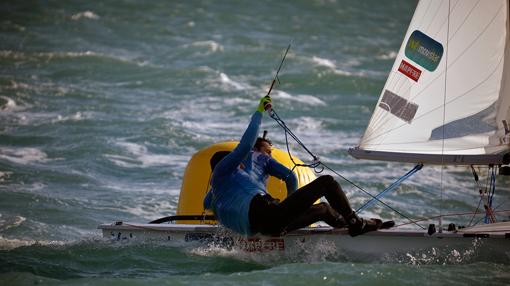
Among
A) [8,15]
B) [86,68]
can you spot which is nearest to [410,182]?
[86,68]

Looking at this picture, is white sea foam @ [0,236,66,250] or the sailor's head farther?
white sea foam @ [0,236,66,250]

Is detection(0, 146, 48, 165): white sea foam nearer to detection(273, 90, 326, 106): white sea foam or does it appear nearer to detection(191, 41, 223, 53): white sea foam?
detection(273, 90, 326, 106): white sea foam

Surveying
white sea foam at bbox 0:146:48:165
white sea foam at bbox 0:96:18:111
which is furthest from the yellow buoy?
white sea foam at bbox 0:96:18:111

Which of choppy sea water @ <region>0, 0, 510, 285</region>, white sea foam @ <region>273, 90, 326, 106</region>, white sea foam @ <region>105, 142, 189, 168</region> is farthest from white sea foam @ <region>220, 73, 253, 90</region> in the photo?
white sea foam @ <region>105, 142, 189, 168</region>

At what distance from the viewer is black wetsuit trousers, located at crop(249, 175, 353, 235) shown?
21.6 ft

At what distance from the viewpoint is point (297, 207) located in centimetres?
658

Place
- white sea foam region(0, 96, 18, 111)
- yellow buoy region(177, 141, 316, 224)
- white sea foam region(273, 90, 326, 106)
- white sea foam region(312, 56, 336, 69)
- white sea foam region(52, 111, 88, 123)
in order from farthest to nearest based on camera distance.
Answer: white sea foam region(312, 56, 336, 69)
white sea foam region(273, 90, 326, 106)
white sea foam region(0, 96, 18, 111)
white sea foam region(52, 111, 88, 123)
yellow buoy region(177, 141, 316, 224)

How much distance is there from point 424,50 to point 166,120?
6927 millimetres

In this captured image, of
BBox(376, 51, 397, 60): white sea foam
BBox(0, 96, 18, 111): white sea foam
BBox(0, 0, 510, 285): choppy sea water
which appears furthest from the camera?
BBox(376, 51, 397, 60): white sea foam

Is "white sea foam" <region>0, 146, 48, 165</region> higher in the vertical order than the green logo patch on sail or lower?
lower

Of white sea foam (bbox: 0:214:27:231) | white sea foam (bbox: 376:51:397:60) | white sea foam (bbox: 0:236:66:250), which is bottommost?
white sea foam (bbox: 0:236:66:250)

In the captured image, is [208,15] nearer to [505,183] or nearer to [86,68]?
[86,68]

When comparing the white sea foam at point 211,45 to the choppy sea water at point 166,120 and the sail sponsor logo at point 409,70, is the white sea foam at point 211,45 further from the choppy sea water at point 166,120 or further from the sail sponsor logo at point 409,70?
A: the sail sponsor logo at point 409,70

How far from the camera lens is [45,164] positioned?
11.1 m
